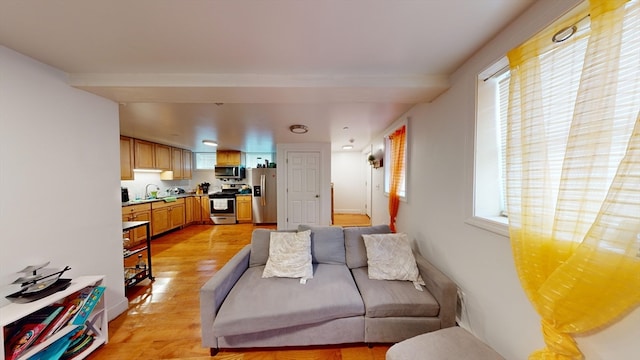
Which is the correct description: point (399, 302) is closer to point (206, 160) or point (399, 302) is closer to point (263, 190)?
point (263, 190)

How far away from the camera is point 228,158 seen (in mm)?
6023

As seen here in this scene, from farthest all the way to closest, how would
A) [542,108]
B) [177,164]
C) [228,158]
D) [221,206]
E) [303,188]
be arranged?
[228,158] < [221,206] < [177,164] < [303,188] < [542,108]

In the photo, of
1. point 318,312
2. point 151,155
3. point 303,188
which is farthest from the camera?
point 303,188

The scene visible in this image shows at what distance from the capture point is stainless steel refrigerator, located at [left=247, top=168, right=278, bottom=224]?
5770 millimetres

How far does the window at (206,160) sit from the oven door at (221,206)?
128 cm

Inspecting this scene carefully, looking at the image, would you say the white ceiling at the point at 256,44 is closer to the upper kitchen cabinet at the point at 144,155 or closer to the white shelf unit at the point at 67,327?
the white shelf unit at the point at 67,327

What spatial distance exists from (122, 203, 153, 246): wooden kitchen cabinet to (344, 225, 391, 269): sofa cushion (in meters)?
4.11

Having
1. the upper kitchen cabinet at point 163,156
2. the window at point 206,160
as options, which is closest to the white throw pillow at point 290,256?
the upper kitchen cabinet at point 163,156

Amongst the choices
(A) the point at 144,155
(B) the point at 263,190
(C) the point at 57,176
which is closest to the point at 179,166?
(A) the point at 144,155

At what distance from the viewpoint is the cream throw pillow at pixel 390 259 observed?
1853 millimetres

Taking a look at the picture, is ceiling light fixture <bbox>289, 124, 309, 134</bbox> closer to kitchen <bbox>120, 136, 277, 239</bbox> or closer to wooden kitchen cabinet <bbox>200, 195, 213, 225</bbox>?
kitchen <bbox>120, 136, 277, 239</bbox>

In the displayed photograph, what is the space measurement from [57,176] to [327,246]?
236 cm

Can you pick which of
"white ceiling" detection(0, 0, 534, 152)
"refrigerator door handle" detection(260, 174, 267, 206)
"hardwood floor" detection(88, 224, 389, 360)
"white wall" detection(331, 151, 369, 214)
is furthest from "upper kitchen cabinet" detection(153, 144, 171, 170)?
"white wall" detection(331, 151, 369, 214)

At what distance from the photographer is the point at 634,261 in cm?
70
